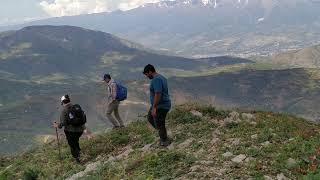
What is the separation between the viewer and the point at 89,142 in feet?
75.8

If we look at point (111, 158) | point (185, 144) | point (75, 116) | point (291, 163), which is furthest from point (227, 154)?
point (75, 116)

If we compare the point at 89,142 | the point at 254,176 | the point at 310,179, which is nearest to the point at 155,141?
the point at 89,142

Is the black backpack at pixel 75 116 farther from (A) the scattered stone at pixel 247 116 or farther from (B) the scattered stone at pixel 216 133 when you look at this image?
(A) the scattered stone at pixel 247 116

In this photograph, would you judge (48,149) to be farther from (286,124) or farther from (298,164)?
(298,164)

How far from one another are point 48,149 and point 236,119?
1065 centimetres

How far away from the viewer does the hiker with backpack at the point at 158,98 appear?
57.8ft

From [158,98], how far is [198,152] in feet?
8.06

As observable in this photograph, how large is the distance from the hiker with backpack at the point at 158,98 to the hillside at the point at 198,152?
999 millimetres

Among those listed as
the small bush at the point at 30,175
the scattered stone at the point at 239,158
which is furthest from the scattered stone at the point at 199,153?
A: the small bush at the point at 30,175

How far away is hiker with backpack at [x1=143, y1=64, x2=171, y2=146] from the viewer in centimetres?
1762

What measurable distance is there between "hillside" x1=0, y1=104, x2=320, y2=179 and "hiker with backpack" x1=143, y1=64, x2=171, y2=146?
100cm

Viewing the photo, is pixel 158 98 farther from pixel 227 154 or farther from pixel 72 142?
pixel 72 142

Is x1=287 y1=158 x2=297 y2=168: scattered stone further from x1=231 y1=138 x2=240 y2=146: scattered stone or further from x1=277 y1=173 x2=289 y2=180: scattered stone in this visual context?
x1=231 y1=138 x2=240 y2=146: scattered stone

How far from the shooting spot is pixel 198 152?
17.4 meters
